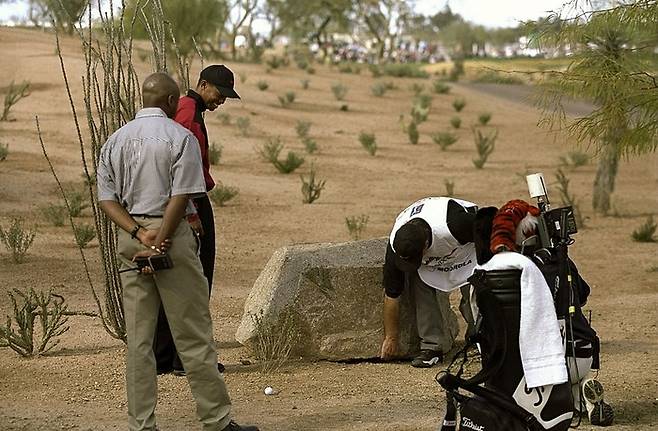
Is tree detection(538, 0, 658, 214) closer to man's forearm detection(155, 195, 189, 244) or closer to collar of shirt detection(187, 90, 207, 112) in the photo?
collar of shirt detection(187, 90, 207, 112)

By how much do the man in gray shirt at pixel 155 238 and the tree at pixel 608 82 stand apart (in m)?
3.47

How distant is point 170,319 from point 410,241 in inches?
73.6

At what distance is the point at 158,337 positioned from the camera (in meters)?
7.03

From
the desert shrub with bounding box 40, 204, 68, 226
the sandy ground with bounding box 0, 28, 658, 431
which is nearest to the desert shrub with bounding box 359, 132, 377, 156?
the sandy ground with bounding box 0, 28, 658, 431

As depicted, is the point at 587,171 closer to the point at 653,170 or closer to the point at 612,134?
the point at 653,170

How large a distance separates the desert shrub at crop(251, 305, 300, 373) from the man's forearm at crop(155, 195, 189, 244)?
2006mm

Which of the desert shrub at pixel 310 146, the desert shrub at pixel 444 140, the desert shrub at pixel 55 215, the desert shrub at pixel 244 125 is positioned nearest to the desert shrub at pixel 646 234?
the desert shrub at pixel 55 215

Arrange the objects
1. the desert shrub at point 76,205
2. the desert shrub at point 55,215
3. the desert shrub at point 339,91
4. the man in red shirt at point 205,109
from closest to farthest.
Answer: the man in red shirt at point 205,109
the desert shrub at point 55,215
the desert shrub at point 76,205
the desert shrub at point 339,91

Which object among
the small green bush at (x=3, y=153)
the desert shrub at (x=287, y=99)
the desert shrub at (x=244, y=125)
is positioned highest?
the small green bush at (x=3, y=153)

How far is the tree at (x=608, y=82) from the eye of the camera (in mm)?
7781

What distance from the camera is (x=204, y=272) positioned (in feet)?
22.8

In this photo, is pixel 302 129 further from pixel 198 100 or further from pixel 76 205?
pixel 198 100

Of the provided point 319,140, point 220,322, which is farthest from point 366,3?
point 220,322

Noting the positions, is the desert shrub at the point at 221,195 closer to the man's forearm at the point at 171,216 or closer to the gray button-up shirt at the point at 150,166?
the gray button-up shirt at the point at 150,166
